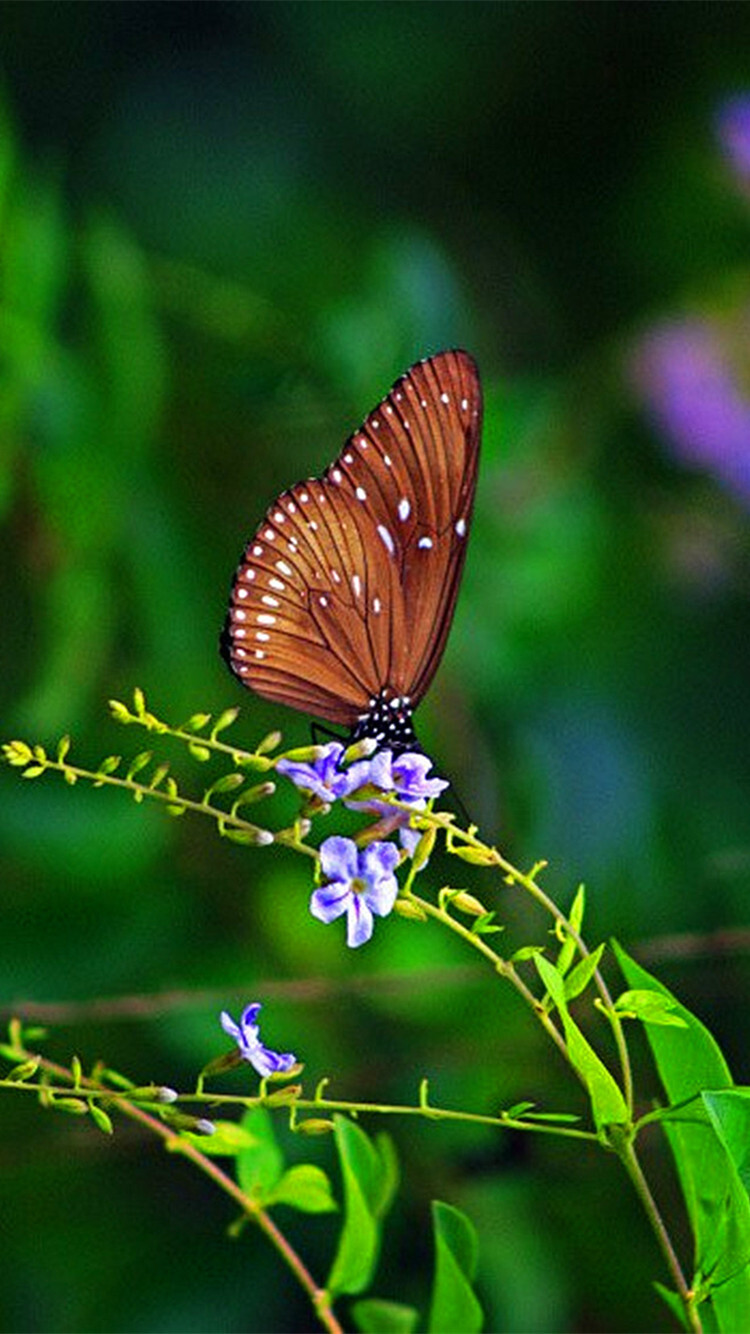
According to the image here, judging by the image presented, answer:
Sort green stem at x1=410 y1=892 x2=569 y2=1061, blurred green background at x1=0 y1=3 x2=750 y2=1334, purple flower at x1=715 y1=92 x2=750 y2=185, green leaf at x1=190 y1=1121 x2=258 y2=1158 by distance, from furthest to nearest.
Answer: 1. purple flower at x1=715 y1=92 x2=750 y2=185
2. blurred green background at x1=0 y1=3 x2=750 y2=1334
3. green leaf at x1=190 y1=1121 x2=258 y2=1158
4. green stem at x1=410 y1=892 x2=569 y2=1061

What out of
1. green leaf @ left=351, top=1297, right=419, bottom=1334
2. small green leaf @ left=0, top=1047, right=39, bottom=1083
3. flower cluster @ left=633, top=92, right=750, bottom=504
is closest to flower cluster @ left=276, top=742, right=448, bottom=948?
small green leaf @ left=0, top=1047, right=39, bottom=1083

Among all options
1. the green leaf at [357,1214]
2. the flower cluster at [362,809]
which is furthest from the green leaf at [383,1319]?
the flower cluster at [362,809]

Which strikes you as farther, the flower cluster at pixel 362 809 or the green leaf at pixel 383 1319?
the green leaf at pixel 383 1319

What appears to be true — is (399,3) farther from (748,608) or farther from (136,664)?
(136,664)

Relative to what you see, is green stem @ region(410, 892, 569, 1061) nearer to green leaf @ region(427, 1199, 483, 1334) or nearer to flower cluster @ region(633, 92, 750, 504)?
green leaf @ region(427, 1199, 483, 1334)

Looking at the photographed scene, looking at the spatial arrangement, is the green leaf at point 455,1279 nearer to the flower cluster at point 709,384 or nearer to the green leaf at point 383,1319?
the green leaf at point 383,1319
